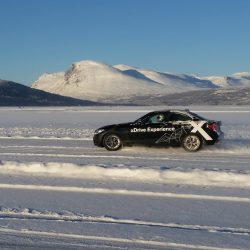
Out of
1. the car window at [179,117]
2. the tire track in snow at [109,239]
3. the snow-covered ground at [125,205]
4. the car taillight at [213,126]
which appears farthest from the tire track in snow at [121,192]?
the car window at [179,117]

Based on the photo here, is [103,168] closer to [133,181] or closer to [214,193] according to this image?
[133,181]

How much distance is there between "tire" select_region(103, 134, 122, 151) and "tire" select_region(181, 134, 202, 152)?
2.01 metres

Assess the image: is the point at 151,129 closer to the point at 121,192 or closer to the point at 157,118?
the point at 157,118

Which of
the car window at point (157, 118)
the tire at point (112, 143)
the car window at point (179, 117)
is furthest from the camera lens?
the tire at point (112, 143)

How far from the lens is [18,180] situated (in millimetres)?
9953

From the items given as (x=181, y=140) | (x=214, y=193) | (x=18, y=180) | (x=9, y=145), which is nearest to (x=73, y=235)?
(x=214, y=193)

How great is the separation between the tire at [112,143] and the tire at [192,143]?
2.01 meters

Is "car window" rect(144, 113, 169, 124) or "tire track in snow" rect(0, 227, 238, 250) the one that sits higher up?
"car window" rect(144, 113, 169, 124)

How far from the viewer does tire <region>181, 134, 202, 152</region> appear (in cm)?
1526

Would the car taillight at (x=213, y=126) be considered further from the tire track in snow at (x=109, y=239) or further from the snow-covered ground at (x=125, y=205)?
the tire track in snow at (x=109, y=239)

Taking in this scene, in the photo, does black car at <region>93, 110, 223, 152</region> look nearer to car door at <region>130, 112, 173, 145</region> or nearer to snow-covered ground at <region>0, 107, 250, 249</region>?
car door at <region>130, 112, 173, 145</region>

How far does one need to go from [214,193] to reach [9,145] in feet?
35.5

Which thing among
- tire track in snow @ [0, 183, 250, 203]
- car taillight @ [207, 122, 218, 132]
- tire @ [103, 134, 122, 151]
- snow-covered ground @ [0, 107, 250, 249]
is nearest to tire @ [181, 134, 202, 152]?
car taillight @ [207, 122, 218, 132]

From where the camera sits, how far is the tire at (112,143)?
15.9 metres
